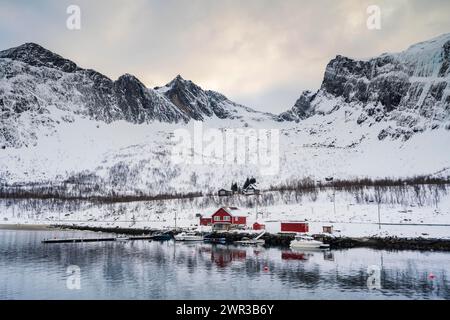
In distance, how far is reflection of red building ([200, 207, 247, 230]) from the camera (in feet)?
334

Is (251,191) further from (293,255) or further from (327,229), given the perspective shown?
(293,255)

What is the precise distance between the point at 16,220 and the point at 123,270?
124905 millimetres

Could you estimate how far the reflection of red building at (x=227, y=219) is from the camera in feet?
334

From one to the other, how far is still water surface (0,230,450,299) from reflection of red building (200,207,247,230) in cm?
3202

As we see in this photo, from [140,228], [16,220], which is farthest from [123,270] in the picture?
[16,220]

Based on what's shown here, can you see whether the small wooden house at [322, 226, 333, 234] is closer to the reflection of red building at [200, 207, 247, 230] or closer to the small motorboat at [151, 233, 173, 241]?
the reflection of red building at [200, 207, 247, 230]

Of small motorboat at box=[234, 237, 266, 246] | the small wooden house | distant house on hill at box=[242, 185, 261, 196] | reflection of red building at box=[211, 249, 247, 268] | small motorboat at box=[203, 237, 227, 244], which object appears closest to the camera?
reflection of red building at box=[211, 249, 247, 268]

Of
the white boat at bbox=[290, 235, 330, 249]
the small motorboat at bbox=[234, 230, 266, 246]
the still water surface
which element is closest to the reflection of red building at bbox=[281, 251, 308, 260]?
the still water surface

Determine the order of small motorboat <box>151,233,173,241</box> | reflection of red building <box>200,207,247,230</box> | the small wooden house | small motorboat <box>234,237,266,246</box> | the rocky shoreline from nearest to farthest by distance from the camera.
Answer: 1. the rocky shoreline
2. small motorboat <box>234,237,266,246</box>
3. the small wooden house
4. small motorboat <box>151,233,173,241</box>
5. reflection of red building <box>200,207,247,230</box>

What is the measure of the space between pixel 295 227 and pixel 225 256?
27.8 meters

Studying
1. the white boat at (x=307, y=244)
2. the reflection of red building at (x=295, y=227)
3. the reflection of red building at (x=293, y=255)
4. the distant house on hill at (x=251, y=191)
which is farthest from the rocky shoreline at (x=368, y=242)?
the distant house on hill at (x=251, y=191)

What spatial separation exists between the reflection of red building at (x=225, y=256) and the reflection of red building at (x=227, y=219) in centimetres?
3033
